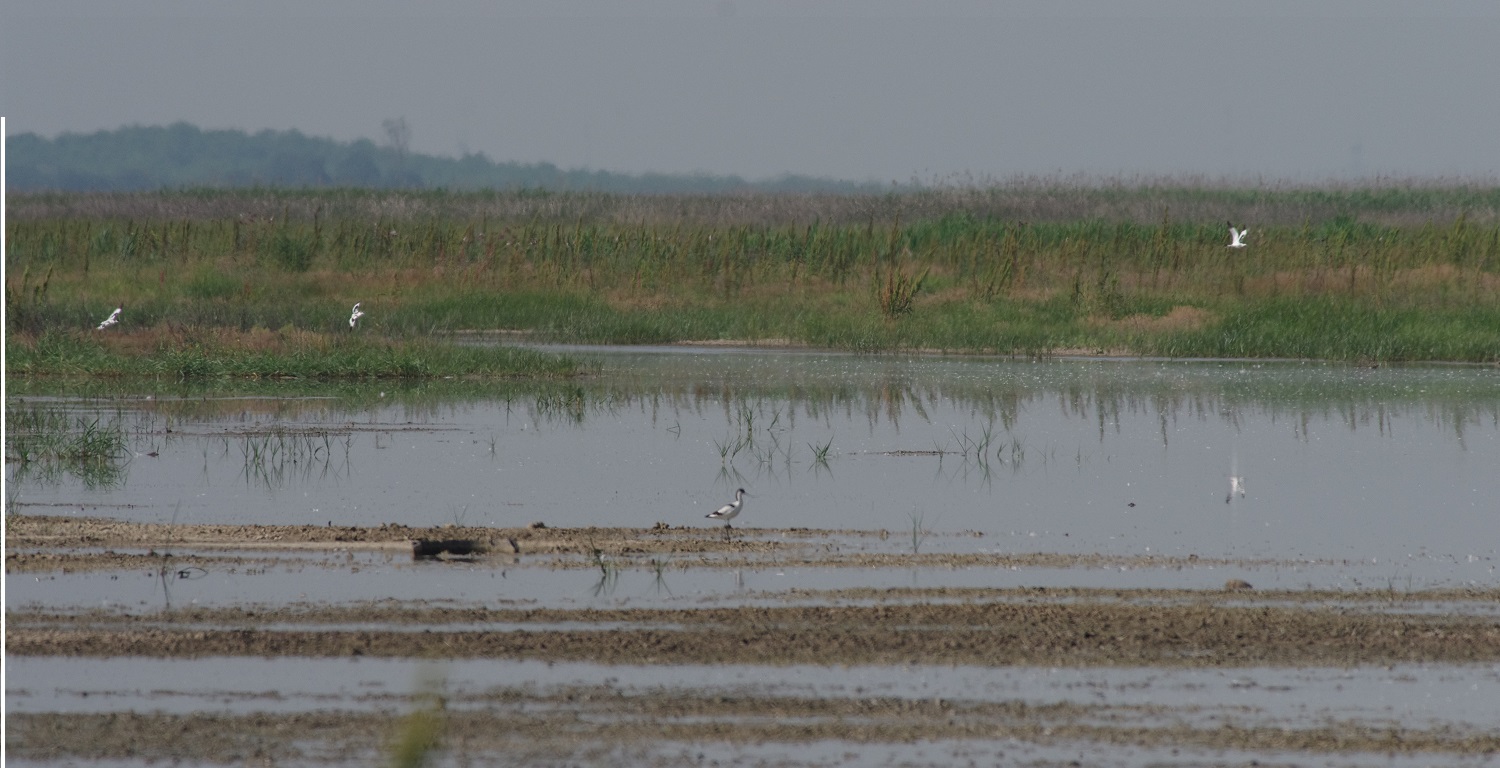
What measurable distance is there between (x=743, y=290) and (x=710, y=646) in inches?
896

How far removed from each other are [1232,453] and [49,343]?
13.1 metres

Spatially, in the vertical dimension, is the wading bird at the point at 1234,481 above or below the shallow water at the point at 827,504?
below

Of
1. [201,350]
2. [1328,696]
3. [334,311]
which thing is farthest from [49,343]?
[1328,696]

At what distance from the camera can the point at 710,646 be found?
7.20 meters

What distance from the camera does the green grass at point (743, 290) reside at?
77.6 feet

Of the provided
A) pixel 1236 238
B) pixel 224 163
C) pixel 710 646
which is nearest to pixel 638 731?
pixel 710 646

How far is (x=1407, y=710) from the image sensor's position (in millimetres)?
6422

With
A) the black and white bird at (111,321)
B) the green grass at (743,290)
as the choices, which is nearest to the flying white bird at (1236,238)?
the green grass at (743,290)

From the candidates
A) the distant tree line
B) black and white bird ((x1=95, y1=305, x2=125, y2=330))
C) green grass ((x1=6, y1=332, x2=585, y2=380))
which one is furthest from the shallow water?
the distant tree line

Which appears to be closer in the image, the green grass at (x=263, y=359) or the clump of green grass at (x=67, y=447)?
the clump of green grass at (x=67, y=447)

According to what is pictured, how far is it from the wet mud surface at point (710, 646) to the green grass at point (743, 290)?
37.6ft

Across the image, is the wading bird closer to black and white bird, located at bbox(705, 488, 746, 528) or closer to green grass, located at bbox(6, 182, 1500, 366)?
black and white bird, located at bbox(705, 488, 746, 528)

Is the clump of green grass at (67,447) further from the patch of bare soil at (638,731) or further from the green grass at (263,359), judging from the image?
the patch of bare soil at (638,731)

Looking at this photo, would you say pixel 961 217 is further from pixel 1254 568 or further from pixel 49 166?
pixel 49 166
